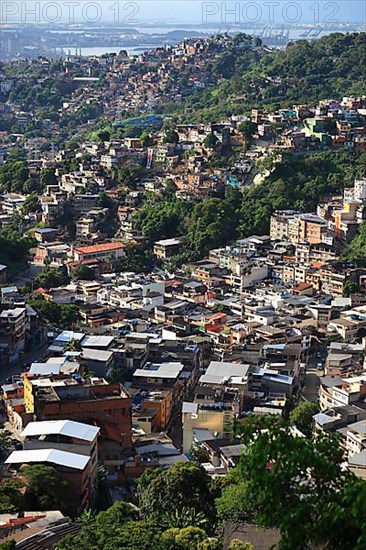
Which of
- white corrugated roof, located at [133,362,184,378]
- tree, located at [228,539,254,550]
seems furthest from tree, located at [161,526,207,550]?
white corrugated roof, located at [133,362,184,378]

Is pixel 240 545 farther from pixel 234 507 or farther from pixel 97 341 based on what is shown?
pixel 97 341

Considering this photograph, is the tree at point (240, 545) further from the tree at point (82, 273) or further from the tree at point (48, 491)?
the tree at point (82, 273)

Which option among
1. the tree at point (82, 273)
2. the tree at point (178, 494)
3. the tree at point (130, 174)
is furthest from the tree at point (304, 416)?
the tree at point (130, 174)

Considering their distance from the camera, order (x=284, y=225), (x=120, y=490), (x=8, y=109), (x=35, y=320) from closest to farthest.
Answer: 1. (x=120, y=490)
2. (x=35, y=320)
3. (x=284, y=225)
4. (x=8, y=109)

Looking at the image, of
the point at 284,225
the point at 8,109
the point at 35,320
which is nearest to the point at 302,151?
the point at 284,225

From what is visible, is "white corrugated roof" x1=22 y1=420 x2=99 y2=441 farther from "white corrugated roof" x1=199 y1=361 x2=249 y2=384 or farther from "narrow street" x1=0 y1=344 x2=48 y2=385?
"narrow street" x1=0 y1=344 x2=48 y2=385

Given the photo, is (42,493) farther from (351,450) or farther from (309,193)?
(309,193)
